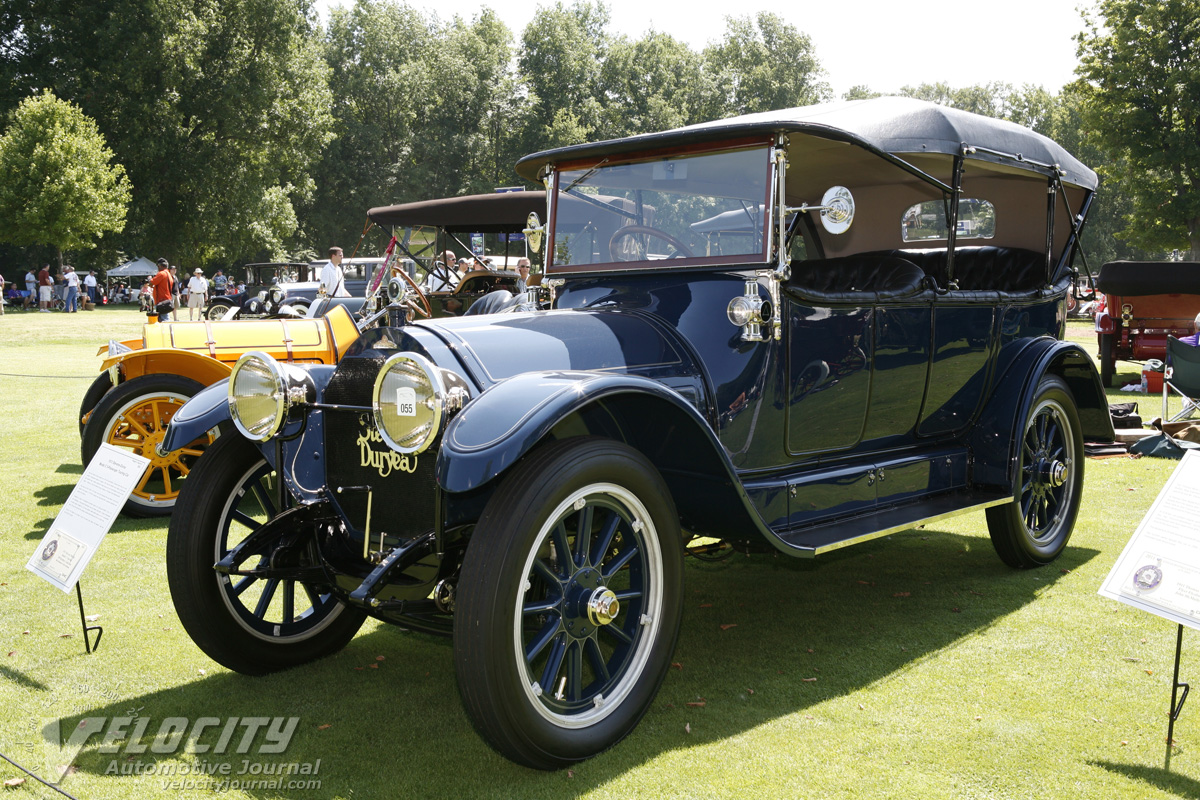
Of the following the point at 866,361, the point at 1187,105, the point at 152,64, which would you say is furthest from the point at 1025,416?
the point at 152,64

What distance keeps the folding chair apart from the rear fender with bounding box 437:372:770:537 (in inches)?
253

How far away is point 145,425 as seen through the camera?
6484 millimetres

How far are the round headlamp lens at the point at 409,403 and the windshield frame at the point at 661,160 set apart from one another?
1.44m

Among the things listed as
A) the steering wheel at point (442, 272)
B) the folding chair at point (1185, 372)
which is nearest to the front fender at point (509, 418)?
the folding chair at point (1185, 372)

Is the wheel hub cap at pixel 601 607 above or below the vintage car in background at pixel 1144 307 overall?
below

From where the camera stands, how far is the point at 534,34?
177ft

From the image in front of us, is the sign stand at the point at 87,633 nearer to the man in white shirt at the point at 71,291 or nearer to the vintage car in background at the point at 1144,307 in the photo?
the vintage car in background at the point at 1144,307

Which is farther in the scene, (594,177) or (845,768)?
(594,177)

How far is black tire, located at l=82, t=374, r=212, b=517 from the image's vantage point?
20.1 ft

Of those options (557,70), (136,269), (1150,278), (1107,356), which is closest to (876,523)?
(1150,278)

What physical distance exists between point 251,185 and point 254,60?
4.69 metres

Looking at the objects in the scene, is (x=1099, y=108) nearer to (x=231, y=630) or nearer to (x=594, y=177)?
(x=594, y=177)

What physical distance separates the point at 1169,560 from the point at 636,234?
2.34 metres

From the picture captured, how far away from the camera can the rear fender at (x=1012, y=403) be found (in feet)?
15.2
